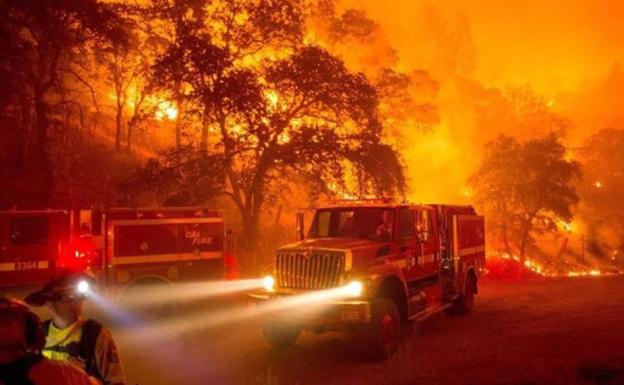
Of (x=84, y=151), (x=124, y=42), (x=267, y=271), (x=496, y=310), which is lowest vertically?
(x=496, y=310)

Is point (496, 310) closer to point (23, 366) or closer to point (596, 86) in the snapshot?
point (23, 366)

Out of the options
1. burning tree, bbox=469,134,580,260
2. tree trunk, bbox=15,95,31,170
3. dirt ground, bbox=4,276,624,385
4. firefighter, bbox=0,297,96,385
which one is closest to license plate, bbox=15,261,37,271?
dirt ground, bbox=4,276,624,385

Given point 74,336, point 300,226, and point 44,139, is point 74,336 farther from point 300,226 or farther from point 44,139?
point 44,139

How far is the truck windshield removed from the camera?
1032cm

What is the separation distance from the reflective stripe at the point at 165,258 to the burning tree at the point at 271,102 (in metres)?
3.38

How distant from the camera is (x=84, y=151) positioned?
1084 inches

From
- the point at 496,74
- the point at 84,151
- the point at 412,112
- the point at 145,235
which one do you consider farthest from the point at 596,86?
the point at 145,235

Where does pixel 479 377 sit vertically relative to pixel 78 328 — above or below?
below

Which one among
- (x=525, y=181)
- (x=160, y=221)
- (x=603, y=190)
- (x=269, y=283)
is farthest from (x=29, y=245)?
(x=603, y=190)

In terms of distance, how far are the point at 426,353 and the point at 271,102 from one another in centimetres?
1091

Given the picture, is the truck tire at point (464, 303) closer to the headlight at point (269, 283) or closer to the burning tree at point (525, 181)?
the headlight at point (269, 283)

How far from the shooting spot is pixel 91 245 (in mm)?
12422

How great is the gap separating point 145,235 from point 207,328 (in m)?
2.83

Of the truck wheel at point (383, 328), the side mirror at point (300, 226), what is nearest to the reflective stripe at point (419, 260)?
the truck wheel at point (383, 328)
